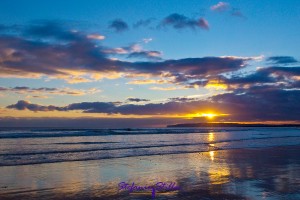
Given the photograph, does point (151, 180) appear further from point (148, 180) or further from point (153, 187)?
point (153, 187)

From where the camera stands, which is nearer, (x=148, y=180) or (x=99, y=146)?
(x=148, y=180)

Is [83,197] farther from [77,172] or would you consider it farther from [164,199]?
[77,172]

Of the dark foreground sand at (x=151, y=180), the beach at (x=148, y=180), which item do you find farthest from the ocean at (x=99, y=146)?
the dark foreground sand at (x=151, y=180)

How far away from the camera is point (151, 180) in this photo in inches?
624

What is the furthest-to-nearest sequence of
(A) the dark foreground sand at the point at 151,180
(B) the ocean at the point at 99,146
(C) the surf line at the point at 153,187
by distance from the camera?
(B) the ocean at the point at 99,146, (C) the surf line at the point at 153,187, (A) the dark foreground sand at the point at 151,180

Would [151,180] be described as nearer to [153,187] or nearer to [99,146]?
[153,187]

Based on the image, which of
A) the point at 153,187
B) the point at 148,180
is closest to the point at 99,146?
the point at 148,180

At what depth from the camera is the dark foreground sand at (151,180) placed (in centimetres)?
1257

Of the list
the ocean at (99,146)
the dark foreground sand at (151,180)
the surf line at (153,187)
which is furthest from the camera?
the ocean at (99,146)

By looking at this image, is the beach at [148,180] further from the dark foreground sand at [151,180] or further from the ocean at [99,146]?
Result: the ocean at [99,146]

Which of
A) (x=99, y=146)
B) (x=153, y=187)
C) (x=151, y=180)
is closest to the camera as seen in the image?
(x=153, y=187)

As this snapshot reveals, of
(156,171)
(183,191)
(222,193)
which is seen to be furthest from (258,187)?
(156,171)

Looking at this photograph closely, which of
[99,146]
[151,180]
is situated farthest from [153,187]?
[99,146]

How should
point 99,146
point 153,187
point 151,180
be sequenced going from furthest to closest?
point 99,146 < point 151,180 < point 153,187
